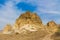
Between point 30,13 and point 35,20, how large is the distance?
3995 mm

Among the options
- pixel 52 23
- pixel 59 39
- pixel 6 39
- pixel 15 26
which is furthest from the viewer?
pixel 52 23

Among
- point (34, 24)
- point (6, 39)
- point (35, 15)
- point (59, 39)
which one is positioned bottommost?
point (59, 39)

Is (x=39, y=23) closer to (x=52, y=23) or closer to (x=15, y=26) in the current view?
(x=15, y=26)

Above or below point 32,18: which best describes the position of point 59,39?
below

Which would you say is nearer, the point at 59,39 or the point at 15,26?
the point at 59,39

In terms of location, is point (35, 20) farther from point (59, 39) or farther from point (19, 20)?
point (59, 39)

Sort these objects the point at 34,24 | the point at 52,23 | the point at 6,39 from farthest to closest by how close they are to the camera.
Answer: the point at 52,23 < the point at 34,24 < the point at 6,39

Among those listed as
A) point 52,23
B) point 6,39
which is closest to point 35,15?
point 52,23

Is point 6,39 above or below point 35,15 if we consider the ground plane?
below

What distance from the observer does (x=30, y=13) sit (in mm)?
79688

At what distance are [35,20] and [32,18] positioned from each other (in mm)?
1675

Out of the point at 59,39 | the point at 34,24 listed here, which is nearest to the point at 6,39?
the point at 59,39

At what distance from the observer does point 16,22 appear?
275 ft

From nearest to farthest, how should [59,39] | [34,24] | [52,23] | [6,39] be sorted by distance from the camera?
1. [59,39]
2. [6,39]
3. [34,24]
4. [52,23]
